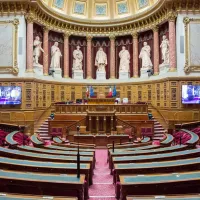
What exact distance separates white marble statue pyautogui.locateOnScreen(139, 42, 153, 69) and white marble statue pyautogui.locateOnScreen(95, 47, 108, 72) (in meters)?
3.98

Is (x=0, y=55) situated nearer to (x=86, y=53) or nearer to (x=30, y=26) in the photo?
(x=30, y=26)

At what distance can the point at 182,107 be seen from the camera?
1730cm

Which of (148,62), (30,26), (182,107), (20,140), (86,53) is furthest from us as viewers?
(86,53)

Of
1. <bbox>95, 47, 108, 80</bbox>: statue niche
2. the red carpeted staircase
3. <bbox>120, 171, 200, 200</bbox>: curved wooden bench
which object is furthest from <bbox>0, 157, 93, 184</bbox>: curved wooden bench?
<bbox>95, 47, 108, 80</bbox>: statue niche

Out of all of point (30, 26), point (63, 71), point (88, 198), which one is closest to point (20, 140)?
point (88, 198)

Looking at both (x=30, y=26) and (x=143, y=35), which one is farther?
(x=143, y=35)

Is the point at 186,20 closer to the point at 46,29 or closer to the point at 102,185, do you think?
the point at 46,29

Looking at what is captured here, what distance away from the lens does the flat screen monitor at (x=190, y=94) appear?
671 inches

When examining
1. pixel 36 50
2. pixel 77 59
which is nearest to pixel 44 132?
pixel 36 50

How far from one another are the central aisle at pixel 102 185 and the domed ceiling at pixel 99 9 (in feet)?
57.3

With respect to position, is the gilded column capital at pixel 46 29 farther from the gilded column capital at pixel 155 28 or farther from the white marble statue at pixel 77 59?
the gilded column capital at pixel 155 28

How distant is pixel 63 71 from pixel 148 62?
8.39 m

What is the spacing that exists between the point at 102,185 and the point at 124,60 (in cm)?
1823

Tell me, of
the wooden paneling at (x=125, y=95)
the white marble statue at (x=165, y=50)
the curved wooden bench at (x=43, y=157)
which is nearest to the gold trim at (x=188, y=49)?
the wooden paneling at (x=125, y=95)
